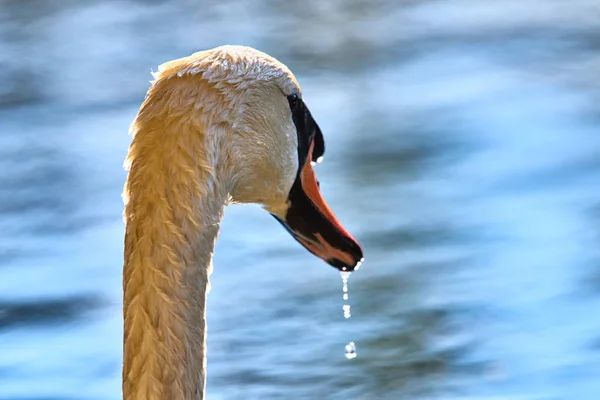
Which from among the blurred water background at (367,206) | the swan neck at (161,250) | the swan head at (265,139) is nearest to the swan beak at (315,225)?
the swan head at (265,139)

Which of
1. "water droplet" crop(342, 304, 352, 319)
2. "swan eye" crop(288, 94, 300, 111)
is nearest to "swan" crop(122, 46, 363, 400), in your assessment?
"swan eye" crop(288, 94, 300, 111)

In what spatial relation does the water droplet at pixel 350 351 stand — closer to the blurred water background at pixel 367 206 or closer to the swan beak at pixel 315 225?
the blurred water background at pixel 367 206

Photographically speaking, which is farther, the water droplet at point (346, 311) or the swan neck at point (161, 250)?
the water droplet at point (346, 311)

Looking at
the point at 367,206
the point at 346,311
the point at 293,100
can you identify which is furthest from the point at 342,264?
the point at 367,206

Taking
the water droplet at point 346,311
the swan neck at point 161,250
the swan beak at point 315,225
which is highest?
the water droplet at point 346,311

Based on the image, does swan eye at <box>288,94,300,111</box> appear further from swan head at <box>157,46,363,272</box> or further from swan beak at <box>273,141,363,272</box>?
swan beak at <box>273,141,363,272</box>

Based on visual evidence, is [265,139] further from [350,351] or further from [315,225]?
[350,351]

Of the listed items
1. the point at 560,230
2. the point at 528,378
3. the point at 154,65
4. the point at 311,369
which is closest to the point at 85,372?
the point at 311,369

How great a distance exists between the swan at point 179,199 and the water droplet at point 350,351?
216 centimetres

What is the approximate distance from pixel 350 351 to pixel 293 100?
2.08 metres

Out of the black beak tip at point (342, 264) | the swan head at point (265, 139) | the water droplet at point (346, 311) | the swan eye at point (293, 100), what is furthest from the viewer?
the water droplet at point (346, 311)

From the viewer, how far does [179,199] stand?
326cm

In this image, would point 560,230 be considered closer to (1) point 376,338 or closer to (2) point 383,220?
(2) point 383,220

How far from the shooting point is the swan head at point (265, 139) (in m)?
3.38
